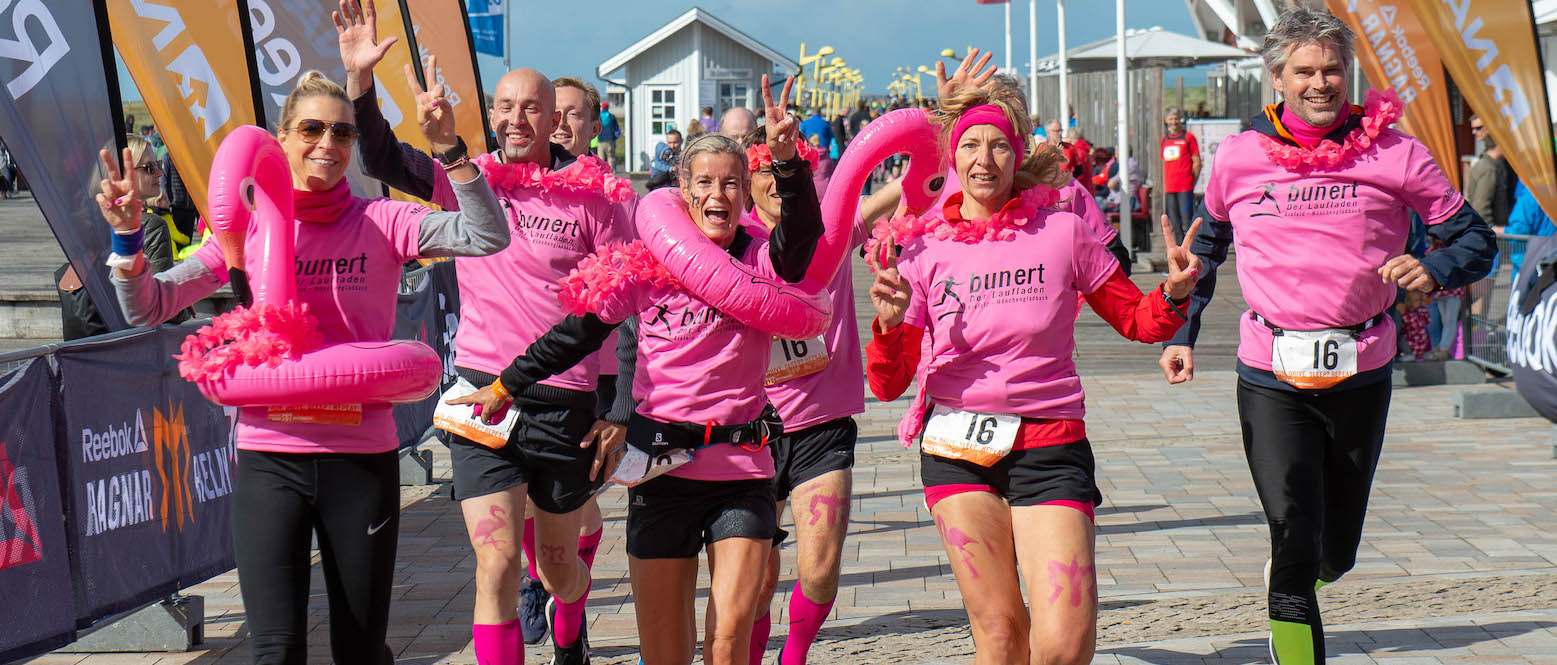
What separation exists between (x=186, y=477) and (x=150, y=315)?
2381 mm

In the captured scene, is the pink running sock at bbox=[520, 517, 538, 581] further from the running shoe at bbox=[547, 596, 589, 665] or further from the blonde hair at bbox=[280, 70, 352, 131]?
the blonde hair at bbox=[280, 70, 352, 131]

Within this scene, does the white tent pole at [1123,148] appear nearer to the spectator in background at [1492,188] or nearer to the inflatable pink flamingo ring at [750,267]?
the spectator in background at [1492,188]

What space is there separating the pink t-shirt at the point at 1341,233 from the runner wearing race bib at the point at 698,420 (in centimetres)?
150

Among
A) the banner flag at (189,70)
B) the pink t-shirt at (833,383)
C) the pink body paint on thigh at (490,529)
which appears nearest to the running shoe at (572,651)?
the pink body paint on thigh at (490,529)

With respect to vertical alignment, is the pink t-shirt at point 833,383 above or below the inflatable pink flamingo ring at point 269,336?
below

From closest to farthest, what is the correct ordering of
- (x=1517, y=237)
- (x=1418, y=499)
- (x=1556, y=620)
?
(x=1556, y=620)
(x=1418, y=499)
(x=1517, y=237)

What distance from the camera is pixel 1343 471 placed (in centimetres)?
486

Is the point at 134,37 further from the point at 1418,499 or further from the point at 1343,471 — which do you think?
the point at 1418,499

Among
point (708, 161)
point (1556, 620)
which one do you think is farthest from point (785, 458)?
point (1556, 620)

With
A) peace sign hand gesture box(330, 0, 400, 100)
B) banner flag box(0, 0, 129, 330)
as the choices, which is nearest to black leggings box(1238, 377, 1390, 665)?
peace sign hand gesture box(330, 0, 400, 100)

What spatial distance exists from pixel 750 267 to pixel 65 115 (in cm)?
341

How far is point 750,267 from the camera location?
4465 millimetres

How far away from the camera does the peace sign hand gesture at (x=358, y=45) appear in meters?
4.55

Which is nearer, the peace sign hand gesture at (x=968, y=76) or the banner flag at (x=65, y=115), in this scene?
the peace sign hand gesture at (x=968, y=76)
